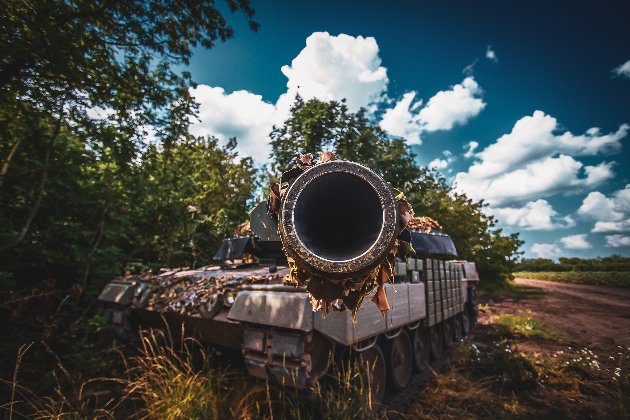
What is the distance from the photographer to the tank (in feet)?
3.10

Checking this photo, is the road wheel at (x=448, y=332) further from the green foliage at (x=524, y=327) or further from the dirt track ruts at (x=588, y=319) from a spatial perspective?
the dirt track ruts at (x=588, y=319)

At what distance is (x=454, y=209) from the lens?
639 inches

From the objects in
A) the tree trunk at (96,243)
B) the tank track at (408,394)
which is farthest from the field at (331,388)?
the tree trunk at (96,243)

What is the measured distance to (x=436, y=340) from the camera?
6523mm

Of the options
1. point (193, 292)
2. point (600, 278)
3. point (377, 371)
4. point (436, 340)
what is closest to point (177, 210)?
point (193, 292)

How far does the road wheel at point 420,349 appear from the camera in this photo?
17.3 feet

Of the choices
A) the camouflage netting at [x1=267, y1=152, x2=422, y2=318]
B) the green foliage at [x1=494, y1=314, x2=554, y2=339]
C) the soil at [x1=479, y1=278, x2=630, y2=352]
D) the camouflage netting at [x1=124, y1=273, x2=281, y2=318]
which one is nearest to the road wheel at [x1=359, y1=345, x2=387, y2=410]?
the camouflage netting at [x1=124, y1=273, x2=281, y2=318]

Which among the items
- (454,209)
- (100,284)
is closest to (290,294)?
(100,284)

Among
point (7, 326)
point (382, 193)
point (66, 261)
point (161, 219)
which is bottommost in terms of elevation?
point (7, 326)

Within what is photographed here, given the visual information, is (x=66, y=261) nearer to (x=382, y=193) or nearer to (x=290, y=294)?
(x=290, y=294)

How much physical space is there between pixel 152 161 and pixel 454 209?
14.4m

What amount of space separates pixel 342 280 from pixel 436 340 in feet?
21.7

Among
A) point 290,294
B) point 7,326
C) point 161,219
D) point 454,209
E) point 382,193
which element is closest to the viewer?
point 382,193

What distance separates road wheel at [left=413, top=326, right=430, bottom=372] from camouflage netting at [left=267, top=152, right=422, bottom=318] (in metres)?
4.79
